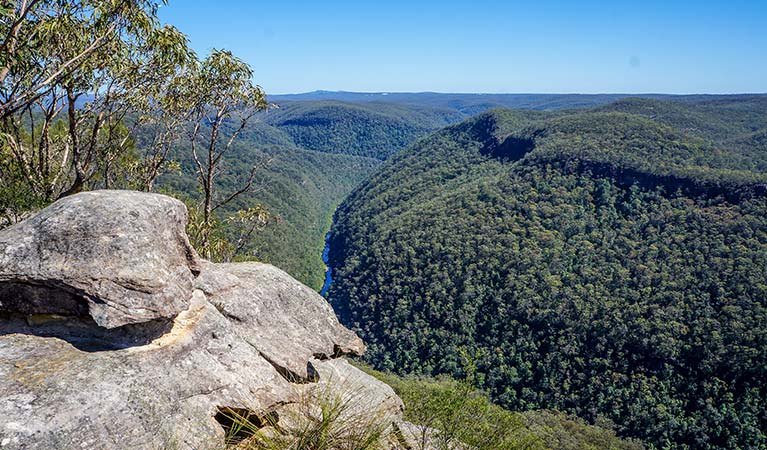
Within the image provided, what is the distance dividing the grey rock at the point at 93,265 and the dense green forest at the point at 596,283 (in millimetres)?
38831

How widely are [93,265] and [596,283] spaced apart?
73.3 m

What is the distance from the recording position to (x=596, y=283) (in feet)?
226

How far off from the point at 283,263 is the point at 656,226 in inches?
2716

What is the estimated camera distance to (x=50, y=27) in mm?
9953

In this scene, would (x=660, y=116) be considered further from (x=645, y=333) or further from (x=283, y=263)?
(x=283, y=263)

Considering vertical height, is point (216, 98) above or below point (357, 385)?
above

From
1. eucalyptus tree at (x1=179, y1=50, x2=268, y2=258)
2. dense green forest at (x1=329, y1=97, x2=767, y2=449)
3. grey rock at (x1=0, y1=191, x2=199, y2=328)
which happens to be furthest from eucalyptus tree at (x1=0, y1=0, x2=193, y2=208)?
dense green forest at (x1=329, y1=97, x2=767, y2=449)

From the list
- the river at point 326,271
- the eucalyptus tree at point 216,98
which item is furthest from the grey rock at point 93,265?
the river at point 326,271

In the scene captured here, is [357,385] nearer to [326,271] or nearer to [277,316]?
[277,316]

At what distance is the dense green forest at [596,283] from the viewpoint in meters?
51.3

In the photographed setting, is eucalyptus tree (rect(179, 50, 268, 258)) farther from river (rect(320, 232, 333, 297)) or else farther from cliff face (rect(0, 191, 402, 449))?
river (rect(320, 232, 333, 297))

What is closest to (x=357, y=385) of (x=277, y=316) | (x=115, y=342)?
(x=277, y=316)

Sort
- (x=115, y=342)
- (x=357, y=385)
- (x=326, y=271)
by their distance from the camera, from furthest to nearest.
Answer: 1. (x=326, y=271)
2. (x=357, y=385)
3. (x=115, y=342)

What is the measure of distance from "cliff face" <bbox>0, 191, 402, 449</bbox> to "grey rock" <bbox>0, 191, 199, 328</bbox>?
0.6 inches
